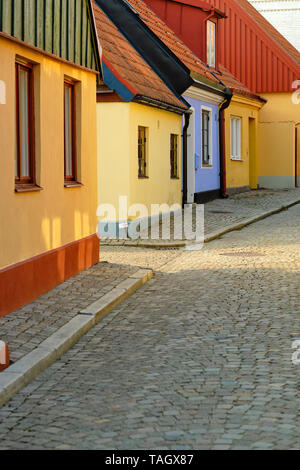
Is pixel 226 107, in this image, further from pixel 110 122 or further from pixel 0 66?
pixel 0 66

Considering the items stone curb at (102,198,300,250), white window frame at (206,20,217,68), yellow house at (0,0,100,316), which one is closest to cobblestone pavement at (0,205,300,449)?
yellow house at (0,0,100,316)

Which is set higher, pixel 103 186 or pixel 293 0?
pixel 293 0

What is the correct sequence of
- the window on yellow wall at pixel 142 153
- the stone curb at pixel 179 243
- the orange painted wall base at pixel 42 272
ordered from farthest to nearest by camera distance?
the window on yellow wall at pixel 142 153 → the stone curb at pixel 179 243 → the orange painted wall base at pixel 42 272

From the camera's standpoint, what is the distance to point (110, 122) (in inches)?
669

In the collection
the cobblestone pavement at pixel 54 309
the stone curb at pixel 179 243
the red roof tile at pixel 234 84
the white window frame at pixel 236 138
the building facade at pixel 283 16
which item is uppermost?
the building facade at pixel 283 16

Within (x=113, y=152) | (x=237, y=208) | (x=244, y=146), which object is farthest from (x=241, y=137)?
(x=113, y=152)

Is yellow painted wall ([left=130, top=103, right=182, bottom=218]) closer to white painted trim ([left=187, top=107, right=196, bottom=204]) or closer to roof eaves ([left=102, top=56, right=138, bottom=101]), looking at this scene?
roof eaves ([left=102, top=56, right=138, bottom=101])

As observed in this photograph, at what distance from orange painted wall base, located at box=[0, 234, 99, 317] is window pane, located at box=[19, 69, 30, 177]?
1.05 meters

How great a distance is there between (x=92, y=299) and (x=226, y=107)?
17.7 m

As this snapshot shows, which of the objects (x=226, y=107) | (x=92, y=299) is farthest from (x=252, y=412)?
(x=226, y=107)

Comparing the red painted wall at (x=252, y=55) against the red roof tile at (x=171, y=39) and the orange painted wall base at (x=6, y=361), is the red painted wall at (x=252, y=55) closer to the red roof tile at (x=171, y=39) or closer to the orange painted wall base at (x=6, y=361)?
the red roof tile at (x=171, y=39)

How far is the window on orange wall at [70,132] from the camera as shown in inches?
456

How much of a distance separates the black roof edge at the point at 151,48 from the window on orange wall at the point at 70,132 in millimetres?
9732

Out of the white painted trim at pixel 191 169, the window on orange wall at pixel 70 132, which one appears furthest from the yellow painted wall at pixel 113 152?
the white painted trim at pixel 191 169
